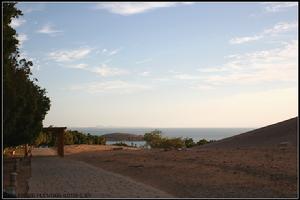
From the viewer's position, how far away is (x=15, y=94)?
22.4 meters

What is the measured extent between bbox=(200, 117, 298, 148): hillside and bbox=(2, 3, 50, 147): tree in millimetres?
20962

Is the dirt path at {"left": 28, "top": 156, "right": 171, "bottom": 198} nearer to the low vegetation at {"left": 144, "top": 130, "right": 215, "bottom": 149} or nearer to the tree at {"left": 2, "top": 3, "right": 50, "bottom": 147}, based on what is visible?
the tree at {"left": 2, "top": 3, "right": 50, "bottom": 147}

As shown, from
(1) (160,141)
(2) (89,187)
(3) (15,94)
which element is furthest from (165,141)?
(2) (89,187)

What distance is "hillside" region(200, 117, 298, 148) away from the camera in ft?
147

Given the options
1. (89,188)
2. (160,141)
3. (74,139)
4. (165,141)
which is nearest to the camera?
(89,188)

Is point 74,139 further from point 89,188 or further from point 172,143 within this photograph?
point 89,188

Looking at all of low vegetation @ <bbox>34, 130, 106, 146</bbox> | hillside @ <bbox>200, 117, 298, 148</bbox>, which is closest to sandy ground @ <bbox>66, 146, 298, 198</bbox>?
hillside @ <bbox>200, 117, 298, 148</bbox>

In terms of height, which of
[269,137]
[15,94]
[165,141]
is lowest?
[165,141]

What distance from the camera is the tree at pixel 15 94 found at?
19.4 meters

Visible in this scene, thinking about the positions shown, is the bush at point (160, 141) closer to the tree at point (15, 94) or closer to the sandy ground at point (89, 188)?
the tree at point (15, 94)

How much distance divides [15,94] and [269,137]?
3140cm

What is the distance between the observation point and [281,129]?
164 feet

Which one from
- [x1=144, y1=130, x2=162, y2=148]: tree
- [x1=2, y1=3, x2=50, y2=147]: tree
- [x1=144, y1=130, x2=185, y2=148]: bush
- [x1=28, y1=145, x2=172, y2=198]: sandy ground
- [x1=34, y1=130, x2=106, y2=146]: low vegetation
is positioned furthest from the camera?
[x1=34, y1=130, x2=106, y2=146]: low vegetation

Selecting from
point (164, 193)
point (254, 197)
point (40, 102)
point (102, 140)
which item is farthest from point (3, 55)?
point (102, 140)
